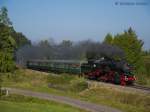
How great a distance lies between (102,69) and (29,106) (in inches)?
638

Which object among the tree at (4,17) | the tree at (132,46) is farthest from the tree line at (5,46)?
the tree at (132,46)

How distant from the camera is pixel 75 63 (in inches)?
2128

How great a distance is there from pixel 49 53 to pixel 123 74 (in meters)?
32.6

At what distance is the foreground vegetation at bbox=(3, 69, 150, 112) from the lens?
3244 centimetres

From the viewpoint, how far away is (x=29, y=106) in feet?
101

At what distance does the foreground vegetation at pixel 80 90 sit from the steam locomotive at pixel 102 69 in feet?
9.51

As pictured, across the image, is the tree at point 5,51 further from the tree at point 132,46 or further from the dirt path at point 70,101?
the tree at point 132,46

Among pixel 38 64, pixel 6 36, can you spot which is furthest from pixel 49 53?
pixel 6 36

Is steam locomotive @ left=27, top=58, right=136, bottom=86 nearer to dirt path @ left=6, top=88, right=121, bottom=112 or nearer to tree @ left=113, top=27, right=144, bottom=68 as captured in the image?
dirt path @ left=6, top=88, right=121, bottom=112

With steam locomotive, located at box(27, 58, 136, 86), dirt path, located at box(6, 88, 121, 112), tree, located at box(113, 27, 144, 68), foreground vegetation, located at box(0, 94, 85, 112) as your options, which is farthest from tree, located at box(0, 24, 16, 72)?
tree, located at box(113, 27, 144, 68)

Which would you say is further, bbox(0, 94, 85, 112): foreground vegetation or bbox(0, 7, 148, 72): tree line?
bbox(0, 7, 148, 72): tree line

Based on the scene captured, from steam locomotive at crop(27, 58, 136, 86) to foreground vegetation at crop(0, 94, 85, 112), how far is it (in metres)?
10.3

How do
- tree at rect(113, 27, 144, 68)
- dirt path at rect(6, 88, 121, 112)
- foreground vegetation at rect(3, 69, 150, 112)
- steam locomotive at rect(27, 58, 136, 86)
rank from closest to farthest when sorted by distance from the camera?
dirt path at rect(6, 88, 121, 112)
foreground vegetation at rect(3, 69, 150, 112)
steam locomotive at rect(27, 58, 136, 86)
tree at rect(113, 27, 144, 68)

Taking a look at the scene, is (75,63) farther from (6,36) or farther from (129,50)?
(129,50)
